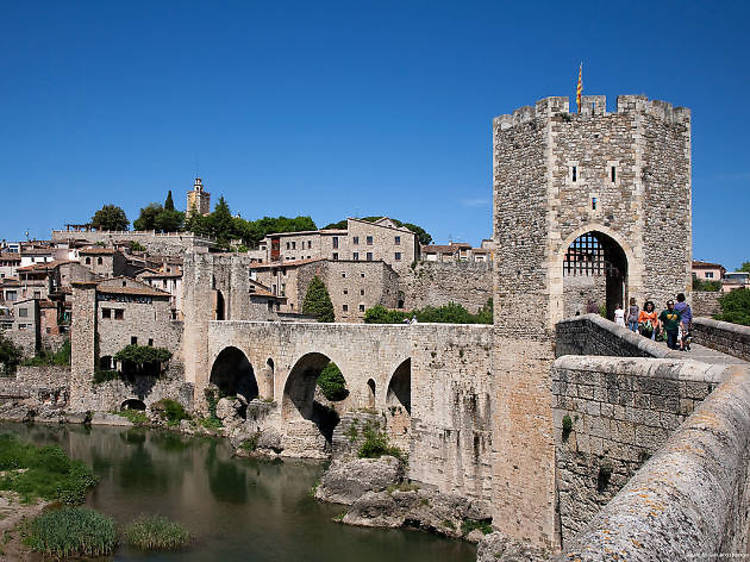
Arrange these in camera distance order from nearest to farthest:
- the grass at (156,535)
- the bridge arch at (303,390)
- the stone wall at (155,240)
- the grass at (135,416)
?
the grass at (156,535) → the bridge arch at (303,390) → the grass at (135,416) → the stone wall at (155,240)

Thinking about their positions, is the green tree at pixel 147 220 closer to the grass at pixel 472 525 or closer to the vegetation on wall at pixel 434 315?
the vegetation on wall at pixel 434 315

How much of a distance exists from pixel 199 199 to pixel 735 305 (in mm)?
80320

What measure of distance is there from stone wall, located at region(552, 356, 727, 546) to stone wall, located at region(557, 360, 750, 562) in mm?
1159

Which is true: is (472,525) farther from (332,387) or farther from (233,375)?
(233,375)

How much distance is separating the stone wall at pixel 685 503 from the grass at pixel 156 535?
18126 millimetres

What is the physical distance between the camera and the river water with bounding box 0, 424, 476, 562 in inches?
752

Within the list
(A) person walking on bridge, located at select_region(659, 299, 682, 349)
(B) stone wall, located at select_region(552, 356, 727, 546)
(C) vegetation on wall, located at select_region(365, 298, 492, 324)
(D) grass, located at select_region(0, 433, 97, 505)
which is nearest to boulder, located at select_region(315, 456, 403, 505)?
(D) grass, located at select_region(0, 433, 97, 505)

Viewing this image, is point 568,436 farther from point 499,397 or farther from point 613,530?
point 499,397

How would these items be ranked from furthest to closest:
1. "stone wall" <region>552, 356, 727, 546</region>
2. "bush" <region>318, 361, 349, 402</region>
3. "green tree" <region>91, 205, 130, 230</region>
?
"green tree" <region>91, 205, 130, 230</region>, "bush" <region>318, 361, 349, 402</region>, "stone wall" <region>552, 356, 727, 546</region>

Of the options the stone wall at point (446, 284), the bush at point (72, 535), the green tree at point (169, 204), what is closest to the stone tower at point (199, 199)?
the green tree at point (169, 204)

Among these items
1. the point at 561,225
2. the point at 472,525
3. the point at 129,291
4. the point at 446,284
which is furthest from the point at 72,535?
the point at 446,284

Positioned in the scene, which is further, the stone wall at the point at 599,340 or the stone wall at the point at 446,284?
the stone wall at the point at 446,284

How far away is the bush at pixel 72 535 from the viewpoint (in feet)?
61.2

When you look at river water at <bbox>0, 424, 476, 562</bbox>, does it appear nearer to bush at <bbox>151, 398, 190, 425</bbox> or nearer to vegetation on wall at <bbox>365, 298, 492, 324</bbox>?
bush at <bbox>151, 398, 190, 425</bbox>
